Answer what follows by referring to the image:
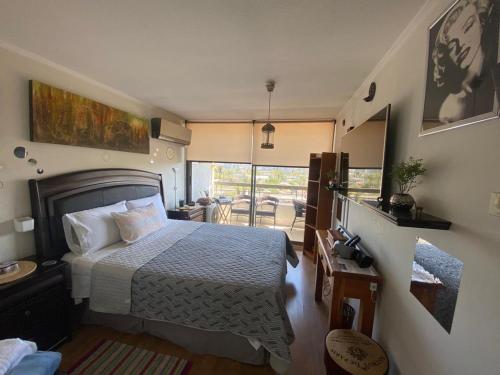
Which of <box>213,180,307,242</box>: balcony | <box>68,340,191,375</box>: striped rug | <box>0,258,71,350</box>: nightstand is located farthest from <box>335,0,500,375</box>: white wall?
<box>213,180,307,242</box>: balcony

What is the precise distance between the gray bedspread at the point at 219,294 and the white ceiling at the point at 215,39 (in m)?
1.81

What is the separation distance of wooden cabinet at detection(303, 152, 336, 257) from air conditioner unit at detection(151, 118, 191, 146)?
236 centimetres

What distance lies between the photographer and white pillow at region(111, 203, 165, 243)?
2.34 m

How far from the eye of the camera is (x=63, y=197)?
2.12m

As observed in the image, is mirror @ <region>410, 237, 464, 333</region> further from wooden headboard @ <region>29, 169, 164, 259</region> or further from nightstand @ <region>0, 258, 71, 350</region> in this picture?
wooden headboard @ <region>29, 169, 164, 259</region>

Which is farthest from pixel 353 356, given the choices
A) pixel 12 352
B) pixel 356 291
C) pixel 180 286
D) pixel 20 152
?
pixel 20 152

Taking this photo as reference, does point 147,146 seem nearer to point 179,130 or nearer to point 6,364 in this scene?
point 179,130

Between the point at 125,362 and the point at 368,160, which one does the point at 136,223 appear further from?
the point at 368,160

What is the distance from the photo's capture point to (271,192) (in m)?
4.54

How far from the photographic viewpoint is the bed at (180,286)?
158 cm

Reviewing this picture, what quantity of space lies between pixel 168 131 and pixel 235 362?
3.27m

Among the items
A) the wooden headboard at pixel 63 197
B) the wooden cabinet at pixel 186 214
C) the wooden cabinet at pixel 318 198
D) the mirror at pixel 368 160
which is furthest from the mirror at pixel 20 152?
the wooden cabinet at pixel 318 198

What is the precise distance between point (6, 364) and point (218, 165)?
4.10 m

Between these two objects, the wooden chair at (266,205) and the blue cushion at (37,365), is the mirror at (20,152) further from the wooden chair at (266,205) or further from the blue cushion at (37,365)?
the wooden chair at (266,205)
